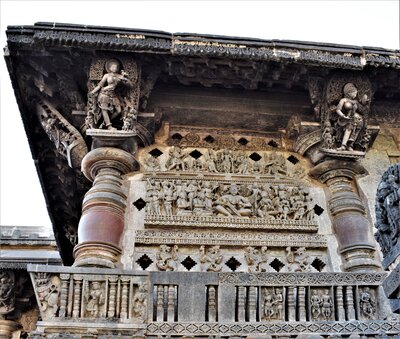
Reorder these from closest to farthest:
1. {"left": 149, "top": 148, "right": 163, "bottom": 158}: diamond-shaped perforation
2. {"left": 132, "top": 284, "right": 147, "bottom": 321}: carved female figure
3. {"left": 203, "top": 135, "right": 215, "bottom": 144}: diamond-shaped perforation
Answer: {"left": 132, "top": 284, "right": 147, "bottom": 321}: carved female figure → {"left": 149, "top": 148, "right": 163, "bottom": 158}: diamond-shaped perforation → {"left": 203, "top": 135, "right": 215, "bottom": 144}: diamond-shaped perforation

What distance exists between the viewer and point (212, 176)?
26.2 ft

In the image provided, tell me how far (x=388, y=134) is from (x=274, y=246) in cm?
253

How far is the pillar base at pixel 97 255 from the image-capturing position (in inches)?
269

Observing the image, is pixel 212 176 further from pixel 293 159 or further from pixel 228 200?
→ pixel 293 159

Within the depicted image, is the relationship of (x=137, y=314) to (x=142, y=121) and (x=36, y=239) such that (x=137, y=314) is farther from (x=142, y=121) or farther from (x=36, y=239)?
(x=36, y=239)

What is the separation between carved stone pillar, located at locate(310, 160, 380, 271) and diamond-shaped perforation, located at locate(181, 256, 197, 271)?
1688mm

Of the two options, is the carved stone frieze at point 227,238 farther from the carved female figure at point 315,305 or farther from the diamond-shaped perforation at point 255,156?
the diamond-shaped perforation at point 255,156

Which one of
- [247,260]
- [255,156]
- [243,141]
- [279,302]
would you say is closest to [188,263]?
[247,260]

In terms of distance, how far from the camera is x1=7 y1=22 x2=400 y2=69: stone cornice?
297 inches

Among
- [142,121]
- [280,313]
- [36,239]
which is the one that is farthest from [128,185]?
[36,239]

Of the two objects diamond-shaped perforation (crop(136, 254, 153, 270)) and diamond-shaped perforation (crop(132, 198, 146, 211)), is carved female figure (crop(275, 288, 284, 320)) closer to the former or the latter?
diamond-shaped perforation (crop(136, 254, 153, 270))

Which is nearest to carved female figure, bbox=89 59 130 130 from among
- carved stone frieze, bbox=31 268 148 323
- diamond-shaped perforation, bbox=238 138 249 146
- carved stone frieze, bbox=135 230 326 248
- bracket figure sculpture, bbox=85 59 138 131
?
bracket figure sculpture, bbox=85 59 138 131

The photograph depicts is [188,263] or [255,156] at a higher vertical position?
[255,156]

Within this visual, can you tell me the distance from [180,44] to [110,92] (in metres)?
0.99
